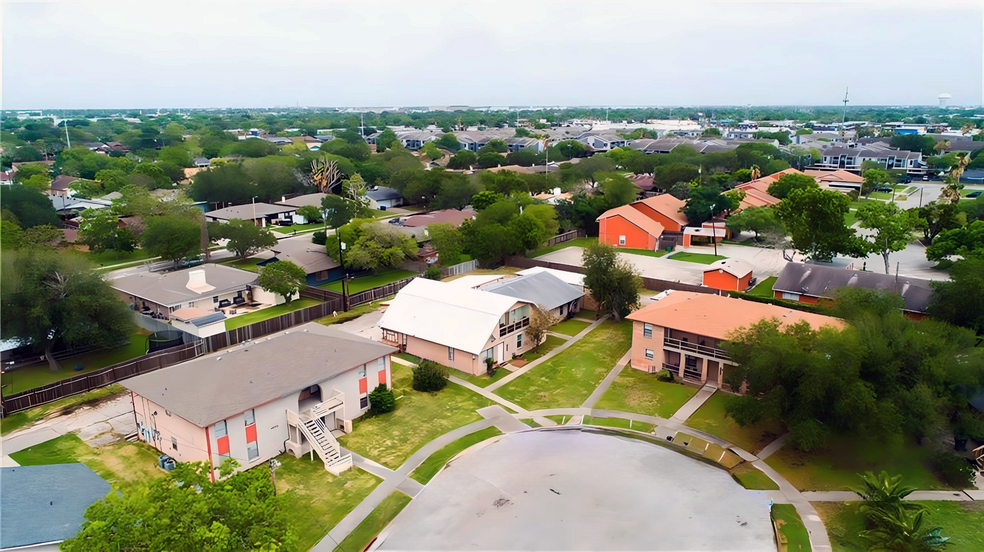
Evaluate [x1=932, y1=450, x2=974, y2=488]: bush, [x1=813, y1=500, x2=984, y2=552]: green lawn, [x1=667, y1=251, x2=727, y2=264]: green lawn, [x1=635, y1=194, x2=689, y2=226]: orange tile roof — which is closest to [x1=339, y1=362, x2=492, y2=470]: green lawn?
[x1=813, y1=500, x2=984, y2=552]: green lawn

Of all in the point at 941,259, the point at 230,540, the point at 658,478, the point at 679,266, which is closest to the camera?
the point at 230,540

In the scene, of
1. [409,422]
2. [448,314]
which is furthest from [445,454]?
[448,314]

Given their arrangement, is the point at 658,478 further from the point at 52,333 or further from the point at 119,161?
the point at 119,161

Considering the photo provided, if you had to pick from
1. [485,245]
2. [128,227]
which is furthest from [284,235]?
[485,245]

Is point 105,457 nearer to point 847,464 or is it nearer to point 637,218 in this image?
point 847,464

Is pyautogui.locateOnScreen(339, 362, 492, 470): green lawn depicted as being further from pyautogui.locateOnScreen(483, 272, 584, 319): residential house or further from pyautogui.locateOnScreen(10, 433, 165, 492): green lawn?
pyautogui.locateOnScreen(483, 272, 584, 319): residential house
